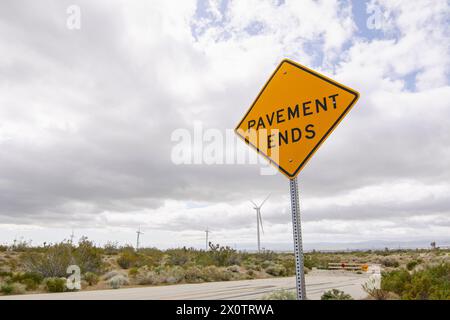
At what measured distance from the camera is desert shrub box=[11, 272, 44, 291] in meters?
13.2

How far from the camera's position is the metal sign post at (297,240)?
3893 mm

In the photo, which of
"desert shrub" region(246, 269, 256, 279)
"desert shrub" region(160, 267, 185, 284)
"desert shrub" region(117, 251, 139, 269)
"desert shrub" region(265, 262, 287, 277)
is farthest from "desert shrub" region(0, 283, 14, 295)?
"desert shrub" region(265, 262, 287, 277)

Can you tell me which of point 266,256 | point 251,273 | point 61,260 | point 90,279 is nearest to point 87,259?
point 61,260

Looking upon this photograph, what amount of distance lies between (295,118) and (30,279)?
13.8 m

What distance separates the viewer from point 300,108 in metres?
4.45

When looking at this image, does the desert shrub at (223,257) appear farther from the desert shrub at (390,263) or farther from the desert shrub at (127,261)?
the desert shrub at (390,263)

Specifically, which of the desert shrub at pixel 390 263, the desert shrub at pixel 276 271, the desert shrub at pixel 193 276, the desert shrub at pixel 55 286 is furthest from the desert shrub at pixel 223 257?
the desert shrub at pixel 390 263

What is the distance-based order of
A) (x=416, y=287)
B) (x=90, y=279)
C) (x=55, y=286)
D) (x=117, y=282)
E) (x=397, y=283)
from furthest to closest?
(x=90, y=279) < (x=117, y=282) < (x=55, y=286) < (x=397, y=283) < (x=416, y=287)

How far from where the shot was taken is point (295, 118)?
445cm

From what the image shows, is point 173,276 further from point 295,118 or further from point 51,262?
point 295,118
